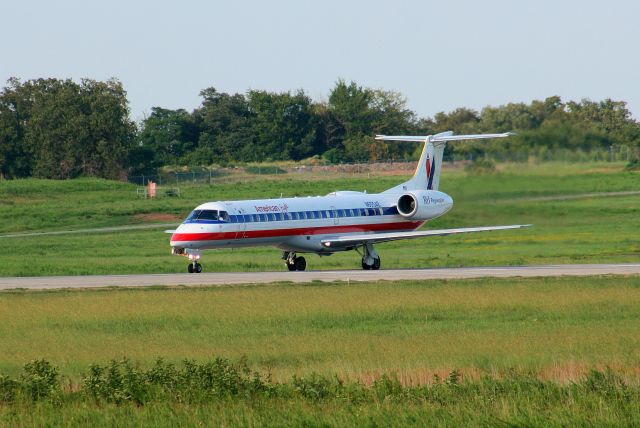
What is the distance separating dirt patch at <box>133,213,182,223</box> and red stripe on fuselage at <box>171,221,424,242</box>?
3772 centimetres

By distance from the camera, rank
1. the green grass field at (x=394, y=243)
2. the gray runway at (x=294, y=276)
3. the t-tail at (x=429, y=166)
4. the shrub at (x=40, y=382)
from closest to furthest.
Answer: the shrub at (x=40, y=382) → the gray runway at (x=294, y=276) → the green grass field at (x=394, y=243) → the t-tail at (x=429, y=166)

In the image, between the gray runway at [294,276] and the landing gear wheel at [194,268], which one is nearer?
the gray runway at [294,276]

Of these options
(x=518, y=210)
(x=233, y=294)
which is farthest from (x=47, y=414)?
(x=518, y=210)

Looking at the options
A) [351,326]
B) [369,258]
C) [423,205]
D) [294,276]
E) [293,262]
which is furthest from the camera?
[423,205]

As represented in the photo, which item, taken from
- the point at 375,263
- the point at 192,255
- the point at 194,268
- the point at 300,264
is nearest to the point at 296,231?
the point at 300,264

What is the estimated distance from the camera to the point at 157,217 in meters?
89.4

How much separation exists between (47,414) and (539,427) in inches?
305

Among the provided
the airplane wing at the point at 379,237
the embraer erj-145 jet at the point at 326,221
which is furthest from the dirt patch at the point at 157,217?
the airplane wing at the point at 379,237

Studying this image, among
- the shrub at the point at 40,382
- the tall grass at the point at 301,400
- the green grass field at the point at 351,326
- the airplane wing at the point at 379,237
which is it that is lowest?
the green grass field at the point at 351,326

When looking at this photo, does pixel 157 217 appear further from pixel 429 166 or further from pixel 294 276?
pixel 294 276

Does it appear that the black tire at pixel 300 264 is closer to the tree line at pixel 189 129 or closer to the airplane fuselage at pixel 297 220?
the airplane fuselage at pixel 297 220

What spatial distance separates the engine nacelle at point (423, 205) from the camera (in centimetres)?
5253

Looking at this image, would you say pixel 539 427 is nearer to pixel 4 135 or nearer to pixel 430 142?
pixel 430 142

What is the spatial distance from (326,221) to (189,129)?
98.3 meters
